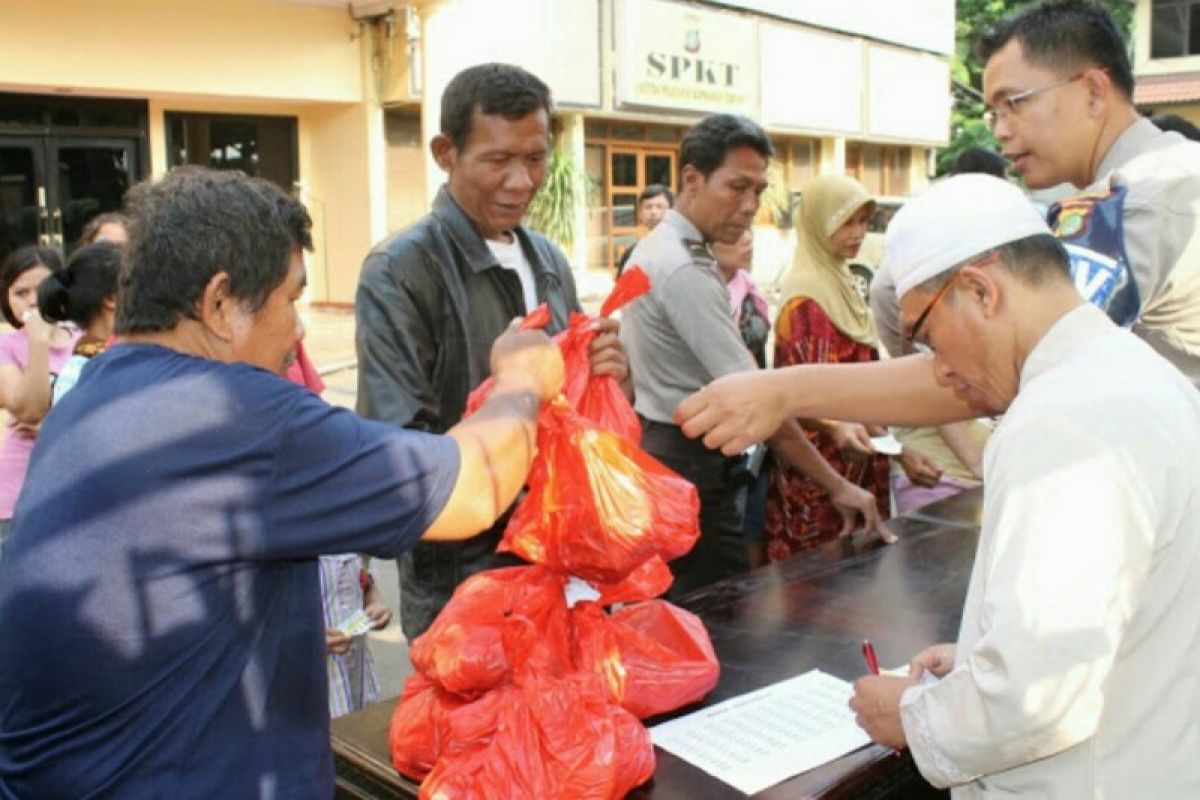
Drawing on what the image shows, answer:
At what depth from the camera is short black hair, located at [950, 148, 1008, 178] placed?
4.79 meters

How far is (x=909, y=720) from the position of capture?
55.9 inches

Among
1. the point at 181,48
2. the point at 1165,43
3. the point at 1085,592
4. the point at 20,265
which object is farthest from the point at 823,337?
the point at 1165,43

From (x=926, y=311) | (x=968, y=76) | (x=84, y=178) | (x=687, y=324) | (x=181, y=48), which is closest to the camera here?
(x=926, y=311)

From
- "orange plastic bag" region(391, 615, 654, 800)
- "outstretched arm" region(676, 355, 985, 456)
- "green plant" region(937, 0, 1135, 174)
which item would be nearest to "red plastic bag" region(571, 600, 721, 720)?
"orange plastic bag" region(391, 615, 654, 800)

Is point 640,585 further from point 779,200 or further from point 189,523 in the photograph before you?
point 779,200

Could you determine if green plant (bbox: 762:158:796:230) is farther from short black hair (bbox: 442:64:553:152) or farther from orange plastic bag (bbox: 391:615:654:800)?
orange plastic bag (bbox: 391:615:654:800)

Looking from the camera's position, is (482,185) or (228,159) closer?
(482,185)

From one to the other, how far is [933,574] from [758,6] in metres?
16.8

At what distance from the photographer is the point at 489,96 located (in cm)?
241

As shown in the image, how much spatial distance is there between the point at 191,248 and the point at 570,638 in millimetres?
814

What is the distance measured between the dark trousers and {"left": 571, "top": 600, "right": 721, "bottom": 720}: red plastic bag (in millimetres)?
1454

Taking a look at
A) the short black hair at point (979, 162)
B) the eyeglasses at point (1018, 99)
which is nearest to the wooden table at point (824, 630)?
the eyeglasses at point (1018, 99)

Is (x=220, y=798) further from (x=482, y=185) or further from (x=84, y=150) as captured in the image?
(x=84, y=150)

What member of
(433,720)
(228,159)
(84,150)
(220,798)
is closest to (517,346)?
(433,720)
